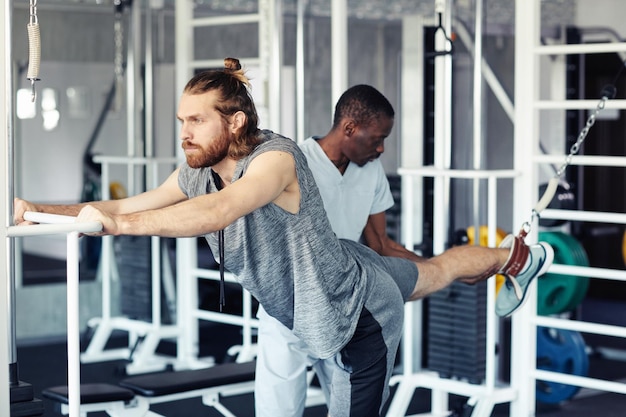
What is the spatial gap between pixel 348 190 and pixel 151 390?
118 centimetres

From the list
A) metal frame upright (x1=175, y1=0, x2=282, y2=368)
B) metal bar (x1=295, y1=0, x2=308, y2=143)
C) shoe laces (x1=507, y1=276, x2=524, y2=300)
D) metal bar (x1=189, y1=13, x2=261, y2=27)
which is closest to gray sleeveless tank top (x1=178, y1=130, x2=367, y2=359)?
shoe laces (x1=507, y1=276, x2=524, y2=300)

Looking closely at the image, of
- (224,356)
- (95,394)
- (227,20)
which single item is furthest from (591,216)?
(224,356)

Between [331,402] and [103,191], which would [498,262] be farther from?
[103,191]

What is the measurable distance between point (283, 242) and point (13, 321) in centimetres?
79

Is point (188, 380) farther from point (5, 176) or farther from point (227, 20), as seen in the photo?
point (227, 20)

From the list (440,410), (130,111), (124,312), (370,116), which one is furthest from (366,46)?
(370,116)

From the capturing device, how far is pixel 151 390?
403cm

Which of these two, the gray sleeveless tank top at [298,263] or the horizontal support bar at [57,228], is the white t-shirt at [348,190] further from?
the horizontal support bar at [57,228]

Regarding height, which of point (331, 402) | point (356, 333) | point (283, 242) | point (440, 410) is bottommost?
point (440, 410)

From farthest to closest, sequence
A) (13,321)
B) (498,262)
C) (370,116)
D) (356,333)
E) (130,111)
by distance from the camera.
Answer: (130,111), (498,262), (370,116), (356,333), (13,321)

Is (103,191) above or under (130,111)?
under

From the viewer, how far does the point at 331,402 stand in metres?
3.31

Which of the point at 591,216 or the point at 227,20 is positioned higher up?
the point at 227,20

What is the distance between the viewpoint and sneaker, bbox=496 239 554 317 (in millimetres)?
3902
